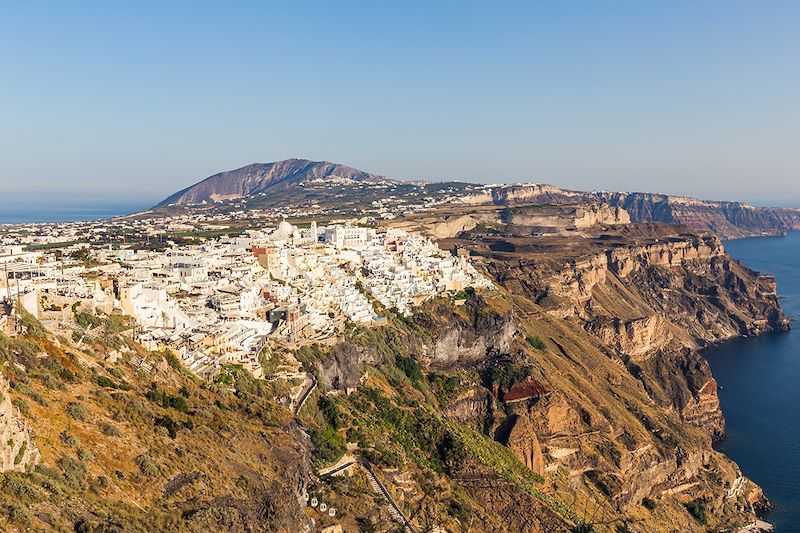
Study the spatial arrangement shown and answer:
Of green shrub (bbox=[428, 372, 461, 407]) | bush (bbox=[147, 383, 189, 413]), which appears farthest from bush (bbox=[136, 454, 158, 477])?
green shrub (bbox=[428, 372, 461, 407])

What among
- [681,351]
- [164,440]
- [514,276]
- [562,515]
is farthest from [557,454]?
[514,276]

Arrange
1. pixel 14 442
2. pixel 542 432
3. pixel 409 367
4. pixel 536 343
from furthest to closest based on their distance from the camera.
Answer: pixel 536 343, pixel 409 367, pixel 542 432, pixel 14 442

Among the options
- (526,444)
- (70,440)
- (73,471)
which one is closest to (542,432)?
(526,444)

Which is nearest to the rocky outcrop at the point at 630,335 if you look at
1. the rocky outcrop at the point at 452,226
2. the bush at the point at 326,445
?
the rocky outcrop at the point at 452,226

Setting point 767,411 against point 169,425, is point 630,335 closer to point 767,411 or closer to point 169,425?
point 767,411

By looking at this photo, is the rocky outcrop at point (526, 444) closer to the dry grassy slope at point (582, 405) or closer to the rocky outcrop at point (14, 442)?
the dry grassy slope at point (582, 405)

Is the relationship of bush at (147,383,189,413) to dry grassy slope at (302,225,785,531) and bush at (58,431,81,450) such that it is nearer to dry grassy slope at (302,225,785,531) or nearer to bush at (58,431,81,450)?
bush at (58,431,81,450)

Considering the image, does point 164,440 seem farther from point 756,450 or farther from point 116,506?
point 756,450
